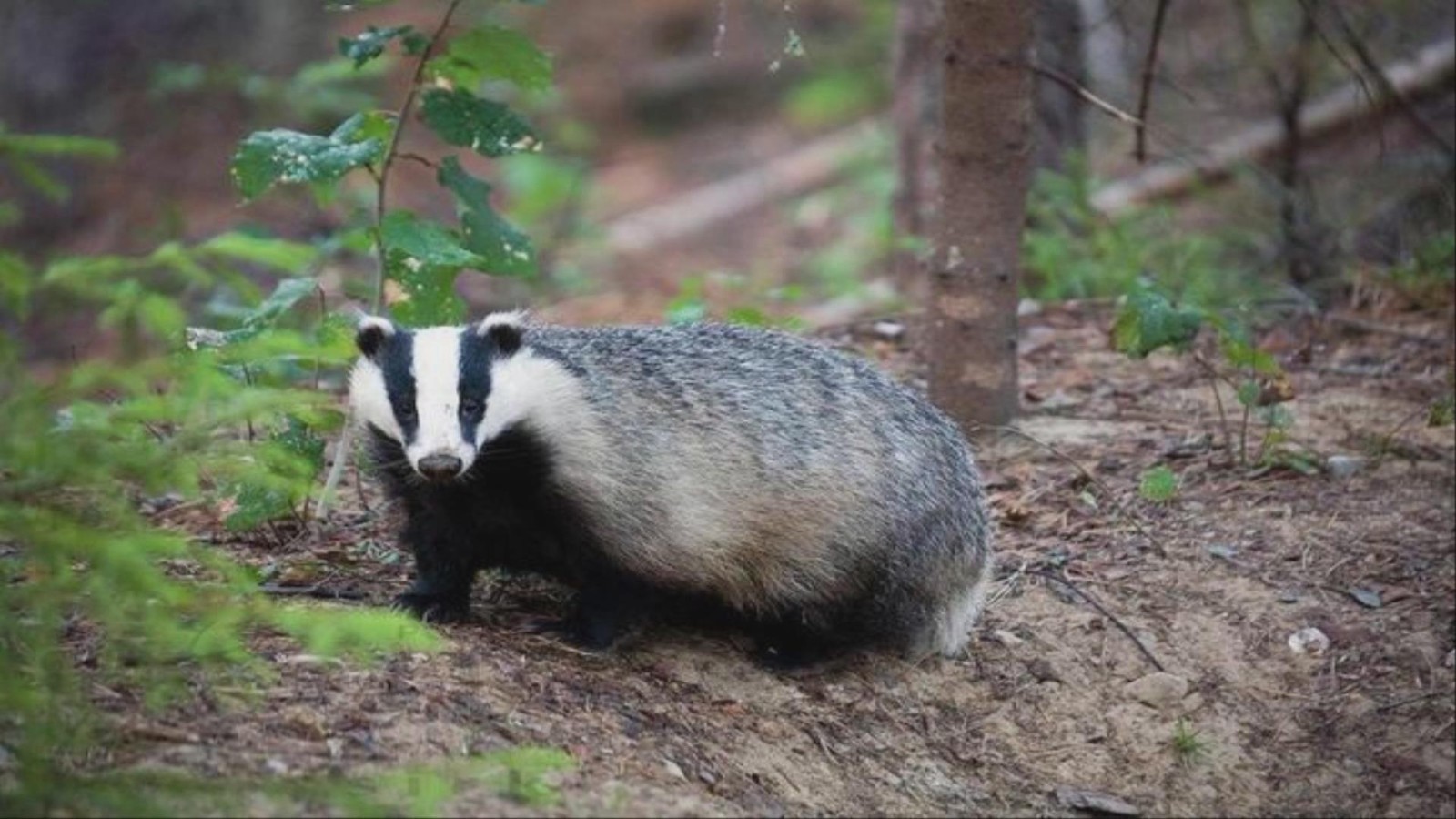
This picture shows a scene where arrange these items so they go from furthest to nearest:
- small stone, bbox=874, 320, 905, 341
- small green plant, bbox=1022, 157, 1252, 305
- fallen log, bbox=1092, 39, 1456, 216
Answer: fallen log, bbox=1092, 39, 1456, 216 < small green plant, bbox=1022, 157, 1252, 305 < small stone, bbox=874, 320, 905, 341

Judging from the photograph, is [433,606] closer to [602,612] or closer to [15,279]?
[602,612]

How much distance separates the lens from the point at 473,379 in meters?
5.23

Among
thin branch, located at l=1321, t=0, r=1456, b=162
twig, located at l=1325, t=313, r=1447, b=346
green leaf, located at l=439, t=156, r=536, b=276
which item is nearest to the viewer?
green leaf, located at l=439, t=156, r=536, b=276

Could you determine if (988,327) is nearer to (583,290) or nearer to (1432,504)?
(1432,504)

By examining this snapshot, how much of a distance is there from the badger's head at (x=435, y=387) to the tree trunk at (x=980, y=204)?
2.35 metres

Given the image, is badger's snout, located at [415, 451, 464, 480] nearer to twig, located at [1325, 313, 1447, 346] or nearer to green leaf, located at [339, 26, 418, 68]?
green leaf, located at [339, 26, 418, 68]

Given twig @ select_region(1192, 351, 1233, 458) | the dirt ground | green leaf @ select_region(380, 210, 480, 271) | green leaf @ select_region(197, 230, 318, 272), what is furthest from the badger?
twig @ select_region(1192, 351, 1233, 458)

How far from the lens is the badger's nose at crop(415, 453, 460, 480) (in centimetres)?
500

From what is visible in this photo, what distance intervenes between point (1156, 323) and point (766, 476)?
6.16 feet

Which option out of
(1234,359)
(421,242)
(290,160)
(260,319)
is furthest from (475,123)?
(1234,359)

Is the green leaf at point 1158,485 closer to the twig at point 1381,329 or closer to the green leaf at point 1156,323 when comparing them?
the green leaf at point 1156,323

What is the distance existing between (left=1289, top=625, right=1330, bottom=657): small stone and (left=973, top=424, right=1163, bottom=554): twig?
1.95ft

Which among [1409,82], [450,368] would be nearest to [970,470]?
[450,368]

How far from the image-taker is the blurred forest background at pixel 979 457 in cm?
430
